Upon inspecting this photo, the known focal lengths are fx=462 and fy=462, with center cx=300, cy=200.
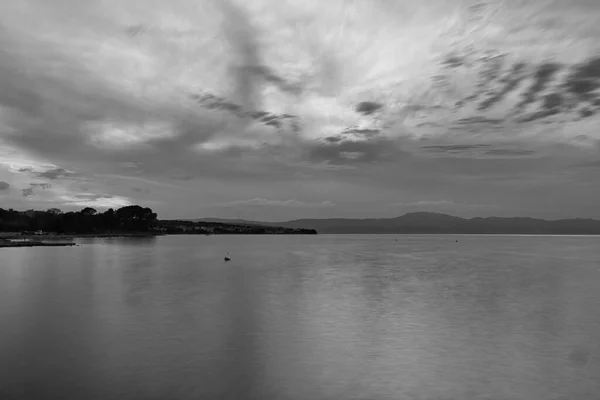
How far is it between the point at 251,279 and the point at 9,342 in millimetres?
37938

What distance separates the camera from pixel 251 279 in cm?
6141

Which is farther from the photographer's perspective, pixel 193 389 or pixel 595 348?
pixel 595 348

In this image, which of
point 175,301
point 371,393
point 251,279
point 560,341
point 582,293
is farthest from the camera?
point 251,279

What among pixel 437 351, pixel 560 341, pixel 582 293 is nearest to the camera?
pixel 437 351

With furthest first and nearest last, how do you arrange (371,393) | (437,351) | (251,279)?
1. (251,279)
2. (437,351)
3. (371,393)

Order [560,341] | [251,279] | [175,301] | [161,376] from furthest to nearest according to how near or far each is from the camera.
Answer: [251,279], [175,301], [560,341], [161,376]

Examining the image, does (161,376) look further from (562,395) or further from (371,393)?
(562,395)

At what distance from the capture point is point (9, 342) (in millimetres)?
24688

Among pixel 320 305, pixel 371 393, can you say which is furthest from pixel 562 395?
pixel 320 305

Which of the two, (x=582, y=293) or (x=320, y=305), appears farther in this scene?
(x=582, y=293)

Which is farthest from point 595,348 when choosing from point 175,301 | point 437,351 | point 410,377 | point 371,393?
point 175,301

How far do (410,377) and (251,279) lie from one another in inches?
1719

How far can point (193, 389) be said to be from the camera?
17.4 m

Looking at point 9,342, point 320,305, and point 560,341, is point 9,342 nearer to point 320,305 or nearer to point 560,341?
point 320,305
